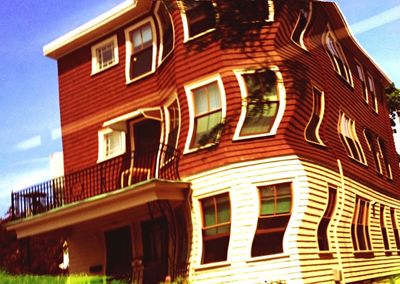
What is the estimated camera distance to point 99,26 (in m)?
18.9

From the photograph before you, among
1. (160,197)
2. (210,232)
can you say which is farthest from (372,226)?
(160,197)

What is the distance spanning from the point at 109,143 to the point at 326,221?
796cm

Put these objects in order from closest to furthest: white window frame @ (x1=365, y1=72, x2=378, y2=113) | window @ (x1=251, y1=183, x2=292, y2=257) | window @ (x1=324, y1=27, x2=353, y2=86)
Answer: window @ (x1=251, y1=183, x2=292, y2=257)
window @ (x1=324, y1=27, x2=353, y2=86)
white window frame @ (x1=365, y1=72, x2=378, y2=113)

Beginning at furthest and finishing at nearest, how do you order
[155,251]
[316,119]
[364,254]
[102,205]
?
[364,254]
[155,251]
[316,119]
[102,205]

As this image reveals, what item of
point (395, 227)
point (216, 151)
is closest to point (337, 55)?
point (216, 151)

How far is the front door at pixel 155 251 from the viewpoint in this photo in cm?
1539

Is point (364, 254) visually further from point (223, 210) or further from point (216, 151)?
point (216, 151)

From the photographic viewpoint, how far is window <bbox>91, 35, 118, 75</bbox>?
1909 centimetres

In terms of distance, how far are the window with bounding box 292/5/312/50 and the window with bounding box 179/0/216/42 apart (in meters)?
2.42

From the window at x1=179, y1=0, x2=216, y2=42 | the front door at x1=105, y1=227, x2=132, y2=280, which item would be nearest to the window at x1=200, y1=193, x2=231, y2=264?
the front door at x1=105, y1=227, x2=132, y2=280

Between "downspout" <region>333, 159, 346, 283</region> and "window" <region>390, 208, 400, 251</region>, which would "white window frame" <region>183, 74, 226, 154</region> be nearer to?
"downspout" <region>333, 159, 346, 283</region>

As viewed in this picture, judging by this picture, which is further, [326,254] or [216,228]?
[326,254]

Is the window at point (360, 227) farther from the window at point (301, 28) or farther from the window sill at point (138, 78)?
the window sill at point (138, 78)

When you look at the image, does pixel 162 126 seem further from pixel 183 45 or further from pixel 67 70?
pixel 67 70
